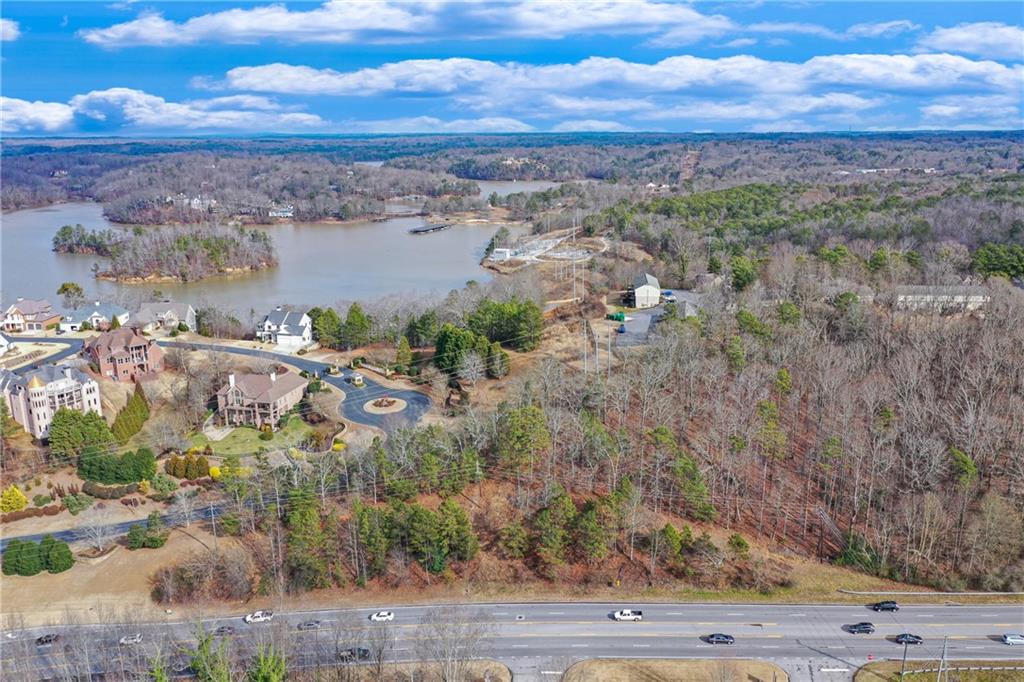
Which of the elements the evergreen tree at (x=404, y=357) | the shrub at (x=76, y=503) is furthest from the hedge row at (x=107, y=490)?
the evergreen tree at (x=404, y=357)

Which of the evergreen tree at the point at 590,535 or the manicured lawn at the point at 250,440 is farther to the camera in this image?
the manicured lawn at the point at 250,440

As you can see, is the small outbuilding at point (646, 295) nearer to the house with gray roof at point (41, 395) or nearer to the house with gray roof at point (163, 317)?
the house with gray roof at point (163, 317)

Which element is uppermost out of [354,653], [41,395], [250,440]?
[41,395]

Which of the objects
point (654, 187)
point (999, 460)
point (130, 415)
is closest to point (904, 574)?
point (999, 460)

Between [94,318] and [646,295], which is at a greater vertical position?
[646,295]

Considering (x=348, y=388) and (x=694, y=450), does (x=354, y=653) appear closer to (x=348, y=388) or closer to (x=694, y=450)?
(x=694, y=450)

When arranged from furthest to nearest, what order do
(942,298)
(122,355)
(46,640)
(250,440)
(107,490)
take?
(122,355) → (942,298) → (250,440) → (107,490) → (46,640)

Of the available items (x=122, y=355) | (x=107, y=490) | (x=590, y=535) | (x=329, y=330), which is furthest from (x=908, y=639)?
(x=122, y=355)
